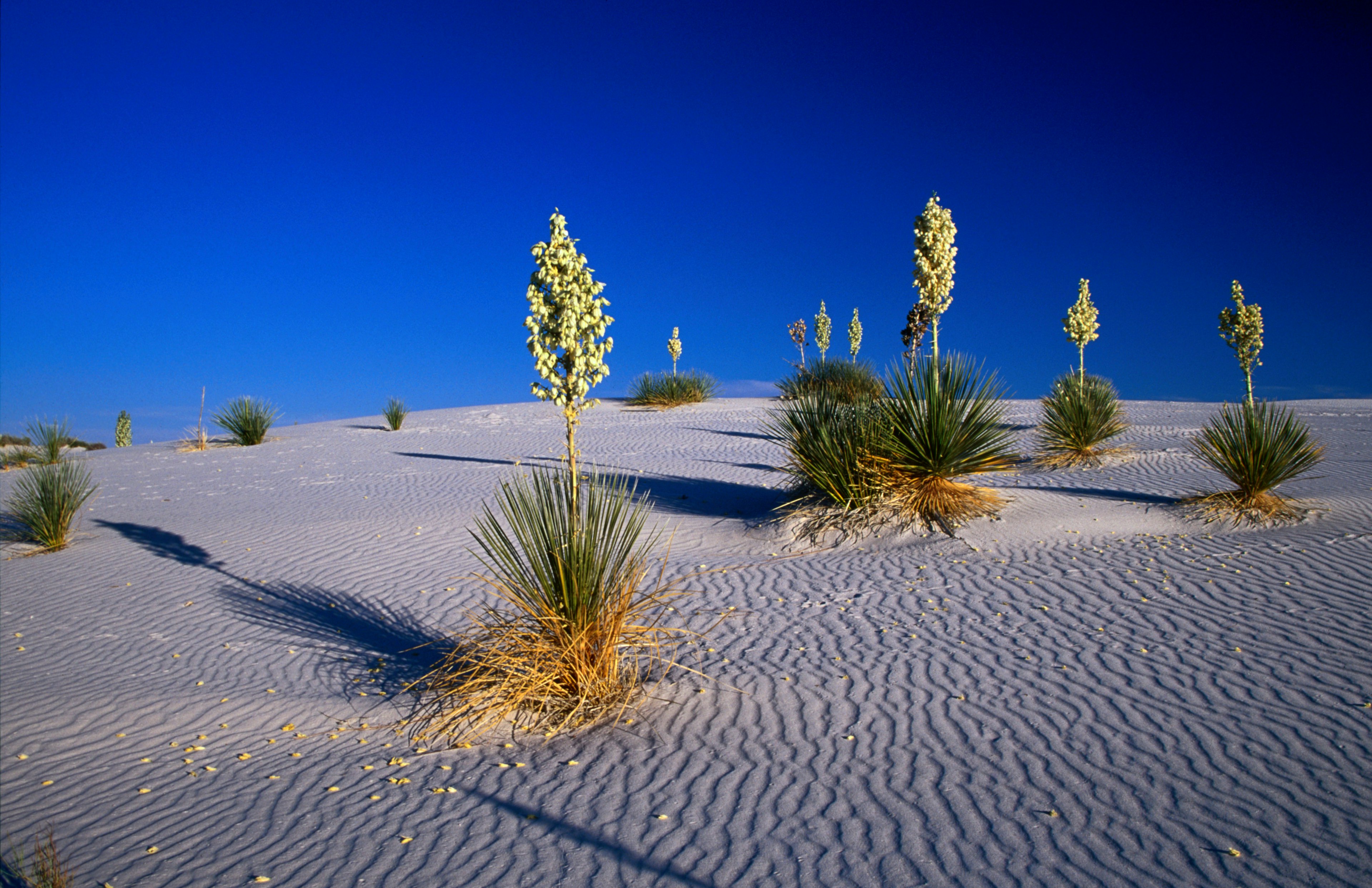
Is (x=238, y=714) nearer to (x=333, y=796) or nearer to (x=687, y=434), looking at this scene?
(x=333, y=796)

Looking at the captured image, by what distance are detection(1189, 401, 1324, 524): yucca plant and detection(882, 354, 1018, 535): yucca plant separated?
234cm

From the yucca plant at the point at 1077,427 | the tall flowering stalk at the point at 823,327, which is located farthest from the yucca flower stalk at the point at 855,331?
the yucca plant at the point at 1077,427

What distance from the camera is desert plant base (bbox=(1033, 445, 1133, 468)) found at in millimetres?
12273

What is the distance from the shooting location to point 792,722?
14.3ft

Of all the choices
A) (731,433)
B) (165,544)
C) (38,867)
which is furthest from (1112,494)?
(165,544)

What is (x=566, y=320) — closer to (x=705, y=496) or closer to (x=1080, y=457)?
(x=705, y=496)

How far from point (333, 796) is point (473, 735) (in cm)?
79

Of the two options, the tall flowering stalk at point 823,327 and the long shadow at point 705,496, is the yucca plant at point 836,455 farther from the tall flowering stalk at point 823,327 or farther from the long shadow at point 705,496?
the tall flowering stalk at point 823,327

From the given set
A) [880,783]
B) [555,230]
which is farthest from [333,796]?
[555,230]

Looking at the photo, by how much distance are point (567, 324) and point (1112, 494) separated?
28.3 feet

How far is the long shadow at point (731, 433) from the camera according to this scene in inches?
715

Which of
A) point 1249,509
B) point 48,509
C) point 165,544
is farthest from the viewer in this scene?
point 48,509

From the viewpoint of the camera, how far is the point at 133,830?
3.78m

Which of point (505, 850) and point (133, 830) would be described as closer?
point (505, 850)
